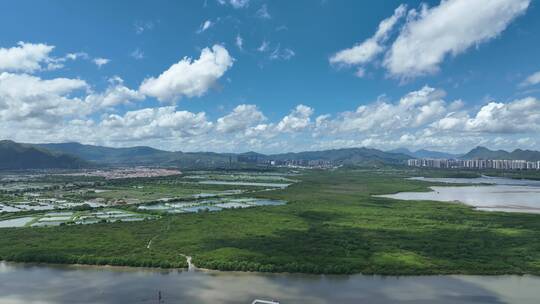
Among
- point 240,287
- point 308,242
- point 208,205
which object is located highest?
point 208,205

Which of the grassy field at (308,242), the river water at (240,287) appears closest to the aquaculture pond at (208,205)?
the grassy field at (308,242)

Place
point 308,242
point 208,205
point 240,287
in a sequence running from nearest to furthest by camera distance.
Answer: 1. point 240,287
2. point 308,242
3. point 208,205

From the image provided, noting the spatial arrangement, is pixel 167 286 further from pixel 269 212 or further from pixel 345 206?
pixel 345 206

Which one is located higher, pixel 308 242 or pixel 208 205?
pixel 208 205

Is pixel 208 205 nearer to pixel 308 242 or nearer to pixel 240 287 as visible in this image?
pixel 308 242

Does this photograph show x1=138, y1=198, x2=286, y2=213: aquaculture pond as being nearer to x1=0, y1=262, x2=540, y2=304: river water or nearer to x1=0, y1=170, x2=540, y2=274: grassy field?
x1=0, y1=170, x2=540, y2=274: grassy field

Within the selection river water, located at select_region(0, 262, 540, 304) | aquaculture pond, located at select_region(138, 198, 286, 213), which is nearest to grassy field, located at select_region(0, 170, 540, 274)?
river water, located at select_region(0, 262, 540, 304)

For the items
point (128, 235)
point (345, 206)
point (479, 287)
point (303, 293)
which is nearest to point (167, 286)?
point (303, 293)

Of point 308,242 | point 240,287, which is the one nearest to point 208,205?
point 308,242
